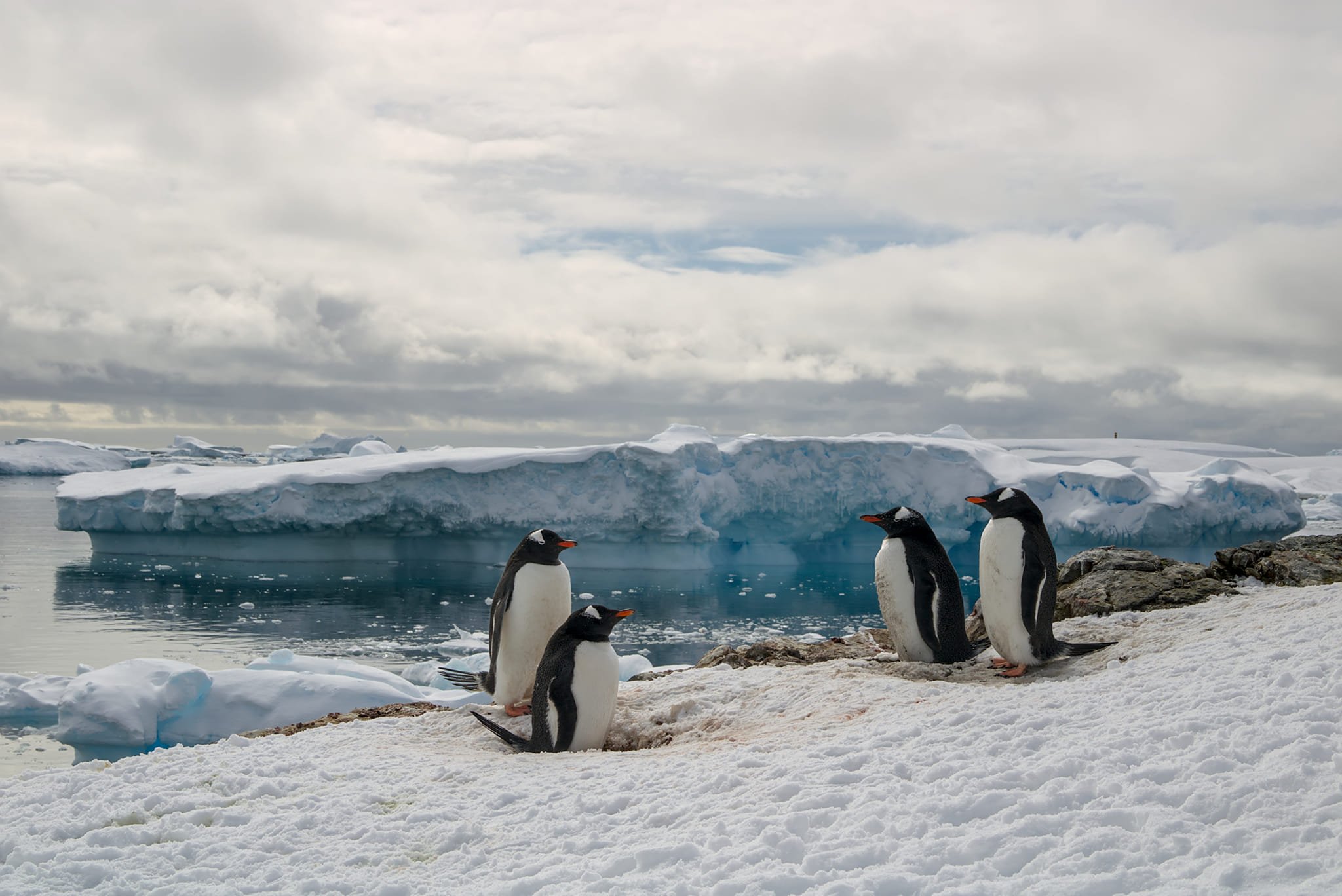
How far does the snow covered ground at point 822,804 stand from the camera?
7.06 feet

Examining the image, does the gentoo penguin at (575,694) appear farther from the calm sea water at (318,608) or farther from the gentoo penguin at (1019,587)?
the calm sea water at (318,608)

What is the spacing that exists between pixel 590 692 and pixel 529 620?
0.71 meters

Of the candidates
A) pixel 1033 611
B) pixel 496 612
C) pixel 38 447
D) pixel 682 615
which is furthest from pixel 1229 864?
pixel 38 447

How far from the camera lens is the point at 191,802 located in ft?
9.50

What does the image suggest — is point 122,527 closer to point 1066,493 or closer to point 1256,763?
point 1066,493

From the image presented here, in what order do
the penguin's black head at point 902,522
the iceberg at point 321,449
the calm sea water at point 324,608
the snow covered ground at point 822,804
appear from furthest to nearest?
the iceberg at point 321,449, the calm sea water at point 324,608, the penguin's black head at point 902,522, the snow covered ground at point 822,804

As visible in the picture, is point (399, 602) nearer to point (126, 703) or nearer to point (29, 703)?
point (29, 703)

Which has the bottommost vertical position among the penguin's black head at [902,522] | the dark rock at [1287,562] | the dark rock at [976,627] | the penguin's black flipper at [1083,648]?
the dark rock at [976,627]

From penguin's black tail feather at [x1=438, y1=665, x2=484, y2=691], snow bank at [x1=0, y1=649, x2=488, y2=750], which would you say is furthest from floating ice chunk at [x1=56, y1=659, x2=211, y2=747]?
penguin's black tail feather at [x1=438, y1=665, x2=484, y2=691]

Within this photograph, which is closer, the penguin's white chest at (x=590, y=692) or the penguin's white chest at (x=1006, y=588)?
the penguin's white chest at (x=590, y=692)

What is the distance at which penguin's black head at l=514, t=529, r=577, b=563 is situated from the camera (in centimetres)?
448

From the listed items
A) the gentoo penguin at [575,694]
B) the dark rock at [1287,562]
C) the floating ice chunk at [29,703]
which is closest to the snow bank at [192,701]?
the floating ice chunk at [29,703]

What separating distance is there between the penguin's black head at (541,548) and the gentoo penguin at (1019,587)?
188 centimetres

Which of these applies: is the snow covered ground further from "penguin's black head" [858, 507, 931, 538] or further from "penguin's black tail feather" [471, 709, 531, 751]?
"penguin's black head" [858, 507, 931, 538]
